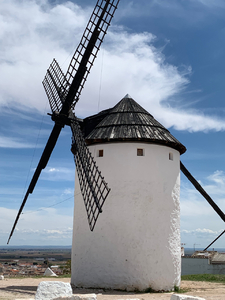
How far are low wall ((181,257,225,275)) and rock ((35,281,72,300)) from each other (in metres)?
20.2

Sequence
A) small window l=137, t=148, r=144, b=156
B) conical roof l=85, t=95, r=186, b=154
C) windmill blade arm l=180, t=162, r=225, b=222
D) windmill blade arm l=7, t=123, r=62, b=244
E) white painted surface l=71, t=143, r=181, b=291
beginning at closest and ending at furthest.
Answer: white painted surface l=71, t=143, r=181, b=291, conical roof l=85, t=95, r=186, b=154, small window l=137, t=148, r=144, b=156, windmill blade arm l=7, t=123, r=62, b=244, windmill blade arm l=180, t=162, r=225, b=222

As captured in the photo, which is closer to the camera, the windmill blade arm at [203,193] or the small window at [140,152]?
the small window at [140,152]

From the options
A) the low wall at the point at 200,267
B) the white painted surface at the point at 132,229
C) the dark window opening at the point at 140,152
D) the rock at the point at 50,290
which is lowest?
the low wall at the point at 200,267

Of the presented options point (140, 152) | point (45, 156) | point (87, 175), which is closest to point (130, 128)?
point (140, 152)

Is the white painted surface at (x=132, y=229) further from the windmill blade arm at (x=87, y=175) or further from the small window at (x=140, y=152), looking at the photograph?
the windmill blade arm at (x=87, y=175)

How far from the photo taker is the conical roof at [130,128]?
1162cm

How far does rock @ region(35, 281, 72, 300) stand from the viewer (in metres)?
7.19

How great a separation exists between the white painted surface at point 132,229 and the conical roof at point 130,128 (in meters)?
0.28

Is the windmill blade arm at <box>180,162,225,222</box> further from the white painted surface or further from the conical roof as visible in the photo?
the white painted surface

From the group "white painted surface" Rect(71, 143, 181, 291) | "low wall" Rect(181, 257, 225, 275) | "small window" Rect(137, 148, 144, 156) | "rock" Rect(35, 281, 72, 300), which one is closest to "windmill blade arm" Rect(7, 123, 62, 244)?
"white painted surface" Rect(71, 143, 181, 291)

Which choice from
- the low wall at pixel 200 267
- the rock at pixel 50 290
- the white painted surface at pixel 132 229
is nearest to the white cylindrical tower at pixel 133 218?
the white painted surface at pixel 132 229

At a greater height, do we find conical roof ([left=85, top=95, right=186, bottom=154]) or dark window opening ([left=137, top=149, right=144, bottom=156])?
conical roof ([left=85, top=95, right=186, bottom=154])

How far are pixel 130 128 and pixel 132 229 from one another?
3.32 metres

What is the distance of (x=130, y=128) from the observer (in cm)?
1198
